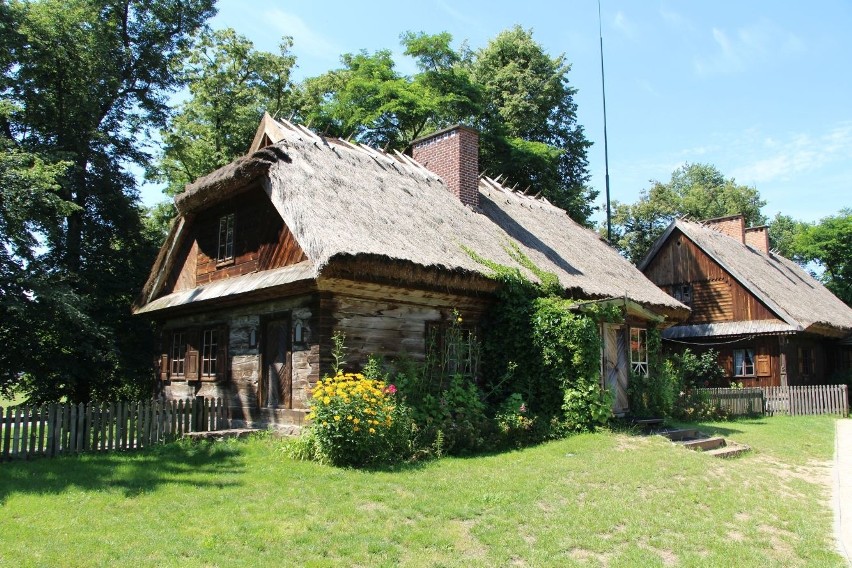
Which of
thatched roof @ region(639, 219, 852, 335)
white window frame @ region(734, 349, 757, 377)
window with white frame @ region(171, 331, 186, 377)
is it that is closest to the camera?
window with white frame @ region(171, 331, 186, 377)

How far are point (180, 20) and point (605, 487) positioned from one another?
23.3 m

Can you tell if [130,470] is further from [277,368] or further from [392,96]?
[392,96]

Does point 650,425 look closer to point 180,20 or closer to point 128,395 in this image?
point 128,395

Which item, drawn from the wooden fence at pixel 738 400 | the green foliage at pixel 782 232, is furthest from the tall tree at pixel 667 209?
the wooden fence at pixel 738 400

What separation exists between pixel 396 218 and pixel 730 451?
770 cm

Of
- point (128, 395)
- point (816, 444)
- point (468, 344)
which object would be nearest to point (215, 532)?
point (468, 344)

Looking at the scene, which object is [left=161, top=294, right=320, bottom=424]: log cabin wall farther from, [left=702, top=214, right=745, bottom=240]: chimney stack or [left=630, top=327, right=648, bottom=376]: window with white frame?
[left=702, top=214, right=745, bottom=240]: chimney stack

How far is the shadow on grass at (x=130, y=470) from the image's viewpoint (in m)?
8.52

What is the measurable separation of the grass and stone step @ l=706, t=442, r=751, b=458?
31.8 inches

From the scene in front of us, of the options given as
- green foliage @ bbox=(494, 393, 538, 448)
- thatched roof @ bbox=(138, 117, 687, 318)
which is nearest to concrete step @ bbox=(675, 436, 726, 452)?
green foliage @ bbox=(494, 393, 538, 448)

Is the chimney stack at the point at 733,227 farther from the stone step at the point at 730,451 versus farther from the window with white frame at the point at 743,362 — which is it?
the stone step at the point at 730,451

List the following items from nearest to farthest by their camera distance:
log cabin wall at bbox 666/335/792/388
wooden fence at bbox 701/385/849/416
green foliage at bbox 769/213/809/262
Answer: wooden fence at bbox 701/385/849/416
log cabin wall at bbox 666/335/792/388
green foliage at bbox 769/213/809/262

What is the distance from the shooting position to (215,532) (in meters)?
6.68

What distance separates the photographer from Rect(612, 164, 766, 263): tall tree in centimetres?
4253
